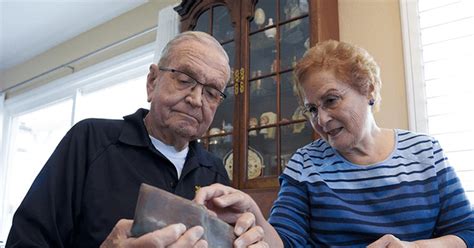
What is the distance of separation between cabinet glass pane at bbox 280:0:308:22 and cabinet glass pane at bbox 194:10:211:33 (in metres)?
0.49

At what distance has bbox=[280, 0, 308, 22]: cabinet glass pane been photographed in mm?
2078

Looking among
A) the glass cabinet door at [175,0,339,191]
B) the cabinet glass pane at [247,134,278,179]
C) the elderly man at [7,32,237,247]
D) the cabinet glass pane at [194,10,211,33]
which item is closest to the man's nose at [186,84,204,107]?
the elderly man at [7,32,237,247]

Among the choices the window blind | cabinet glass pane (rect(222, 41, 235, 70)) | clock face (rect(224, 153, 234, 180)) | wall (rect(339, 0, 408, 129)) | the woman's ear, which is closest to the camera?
the woman's ear

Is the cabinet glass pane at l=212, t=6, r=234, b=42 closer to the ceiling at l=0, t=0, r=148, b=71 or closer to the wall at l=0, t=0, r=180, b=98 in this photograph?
the wall at l=0, t=0, r=180, b=98

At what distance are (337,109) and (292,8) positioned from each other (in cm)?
112

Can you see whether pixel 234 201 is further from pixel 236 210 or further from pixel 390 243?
pixel 390 243

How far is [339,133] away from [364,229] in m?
0.26

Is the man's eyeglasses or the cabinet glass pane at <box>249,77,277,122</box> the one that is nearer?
the man's eyeglasses

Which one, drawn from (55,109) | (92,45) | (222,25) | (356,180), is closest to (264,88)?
(222,25)

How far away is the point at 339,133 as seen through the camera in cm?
116

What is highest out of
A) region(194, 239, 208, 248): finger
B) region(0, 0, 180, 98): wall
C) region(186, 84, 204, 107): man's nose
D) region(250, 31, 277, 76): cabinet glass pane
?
region(0, 0, 180, 98): wall

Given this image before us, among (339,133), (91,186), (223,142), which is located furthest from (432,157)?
(223,142)

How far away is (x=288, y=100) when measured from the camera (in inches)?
81.8

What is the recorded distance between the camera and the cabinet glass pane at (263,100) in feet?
6.96
